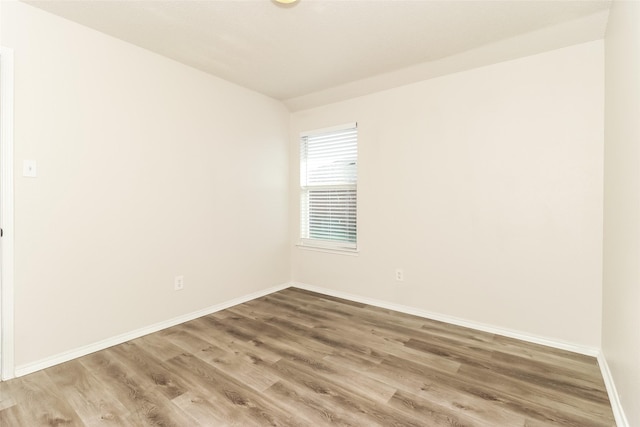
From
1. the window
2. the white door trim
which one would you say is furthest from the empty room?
the window

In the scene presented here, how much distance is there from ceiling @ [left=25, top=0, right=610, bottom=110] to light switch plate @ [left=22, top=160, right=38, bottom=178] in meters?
1.07

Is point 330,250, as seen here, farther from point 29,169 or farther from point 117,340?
point 29,169

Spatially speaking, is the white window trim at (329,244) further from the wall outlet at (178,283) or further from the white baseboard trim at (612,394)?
the white baseboard trim at (612,394)

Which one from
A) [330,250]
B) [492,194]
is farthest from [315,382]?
[492,194]

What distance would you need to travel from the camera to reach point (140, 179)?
262 cm

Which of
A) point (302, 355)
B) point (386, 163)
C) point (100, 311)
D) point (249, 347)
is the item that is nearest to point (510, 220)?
point (386, 163)

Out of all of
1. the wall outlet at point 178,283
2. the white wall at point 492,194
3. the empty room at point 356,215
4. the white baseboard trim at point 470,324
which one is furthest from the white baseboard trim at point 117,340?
the white wall at point 492,194

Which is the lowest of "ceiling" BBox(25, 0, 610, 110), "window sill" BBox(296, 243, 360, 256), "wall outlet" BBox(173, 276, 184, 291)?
"wall outlet" BBox(173, 276, 184, 291)

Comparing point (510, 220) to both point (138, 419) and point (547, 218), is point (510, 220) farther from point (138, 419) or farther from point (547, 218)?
point (138, 419)

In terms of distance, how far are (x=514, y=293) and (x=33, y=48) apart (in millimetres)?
4133

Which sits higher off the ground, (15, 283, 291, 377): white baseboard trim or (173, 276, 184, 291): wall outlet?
(173, 276, 184, 291): wall outlet

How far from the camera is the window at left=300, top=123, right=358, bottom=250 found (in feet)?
12.0

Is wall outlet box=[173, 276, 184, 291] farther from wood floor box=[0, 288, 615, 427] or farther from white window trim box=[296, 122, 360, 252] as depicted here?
white window trim box=[296, 122, 360, 252]

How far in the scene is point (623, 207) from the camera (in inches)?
64.6
